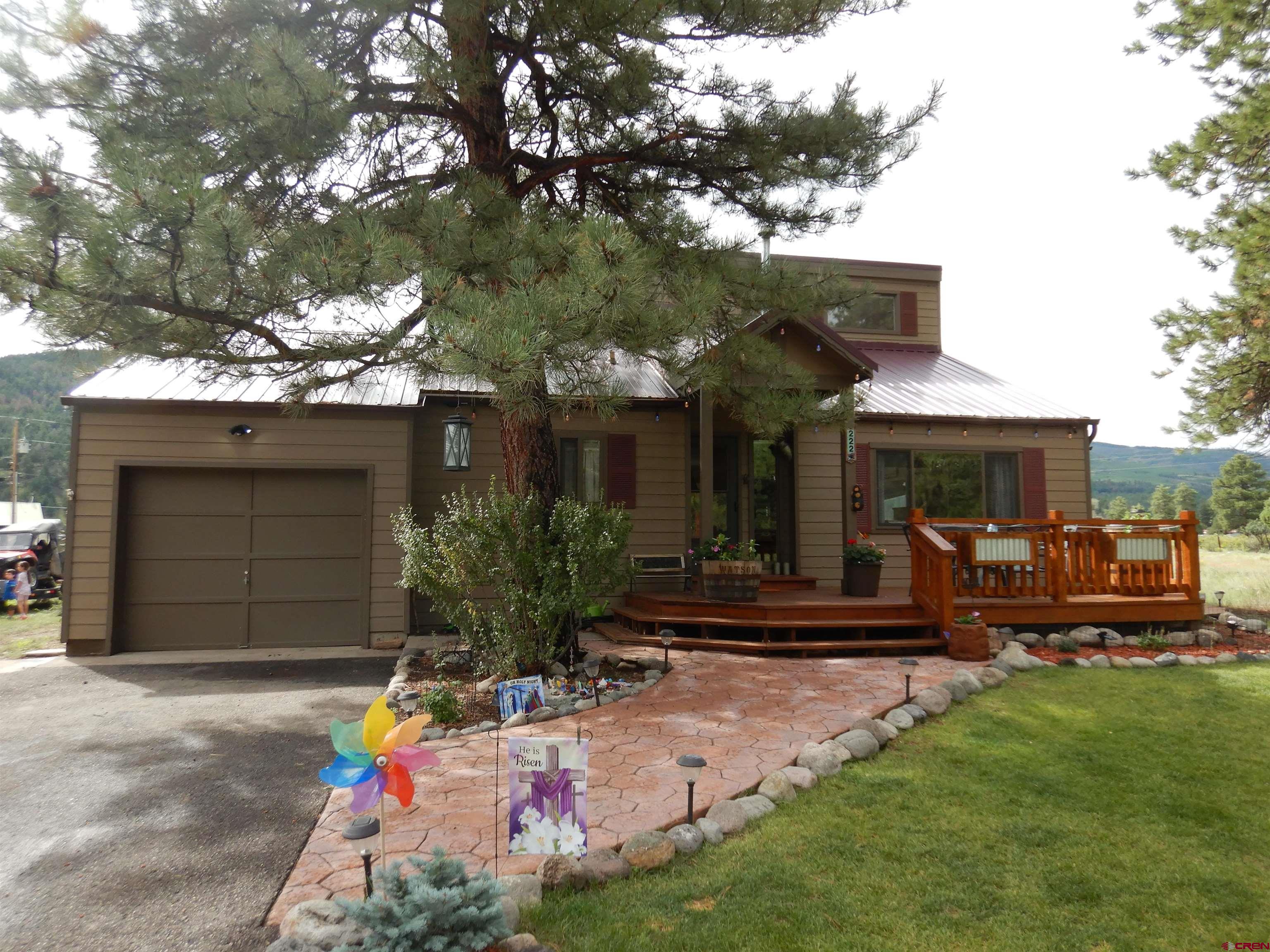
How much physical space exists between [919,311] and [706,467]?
24.4ft

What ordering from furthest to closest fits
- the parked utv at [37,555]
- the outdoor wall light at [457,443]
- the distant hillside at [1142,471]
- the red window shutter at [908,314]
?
the distant hillside at [1142,471] → the parked utv at [37,555] → the red window shutter at [908,314] → the outdoor wall light at [457,443]

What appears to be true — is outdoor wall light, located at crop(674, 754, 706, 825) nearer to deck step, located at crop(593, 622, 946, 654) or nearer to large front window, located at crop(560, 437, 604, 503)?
deck step, located at crop(593, 622, 946, 654)

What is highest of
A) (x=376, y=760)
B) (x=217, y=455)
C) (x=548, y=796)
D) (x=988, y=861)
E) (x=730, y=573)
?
(x=217, y=455)

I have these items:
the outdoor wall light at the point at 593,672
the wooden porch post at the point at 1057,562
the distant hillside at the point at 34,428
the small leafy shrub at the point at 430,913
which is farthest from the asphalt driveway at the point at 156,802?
the distant hillside at the point at 34,428

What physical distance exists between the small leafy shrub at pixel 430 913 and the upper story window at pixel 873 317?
12.7m

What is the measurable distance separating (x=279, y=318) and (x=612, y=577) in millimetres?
3437

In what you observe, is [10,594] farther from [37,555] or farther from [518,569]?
[518,569]

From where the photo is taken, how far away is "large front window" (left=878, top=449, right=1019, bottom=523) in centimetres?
1117

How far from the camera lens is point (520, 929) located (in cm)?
272

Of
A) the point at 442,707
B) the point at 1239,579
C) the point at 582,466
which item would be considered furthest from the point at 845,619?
the point at 1239,579

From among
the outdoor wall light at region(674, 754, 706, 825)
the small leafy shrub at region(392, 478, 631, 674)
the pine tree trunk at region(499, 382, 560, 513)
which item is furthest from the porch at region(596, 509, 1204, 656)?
the outdoor wall light at region(674, 754, 706, 825)

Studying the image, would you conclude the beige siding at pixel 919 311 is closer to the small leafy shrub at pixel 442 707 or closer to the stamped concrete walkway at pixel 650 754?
the stamped concrete walkway at pixel 650 754

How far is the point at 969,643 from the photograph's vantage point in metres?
7.21

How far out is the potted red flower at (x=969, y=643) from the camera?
23.6 feet
